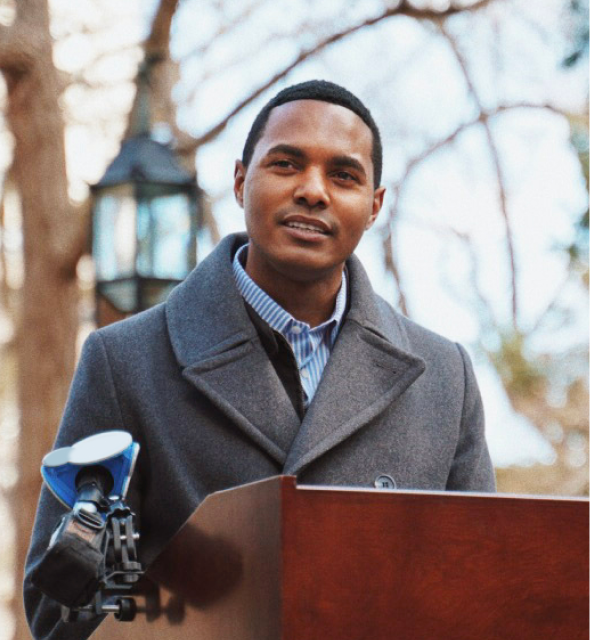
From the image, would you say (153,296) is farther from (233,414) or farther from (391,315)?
(233,414)

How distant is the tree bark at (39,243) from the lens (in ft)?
23.1

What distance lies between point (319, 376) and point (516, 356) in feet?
27.5

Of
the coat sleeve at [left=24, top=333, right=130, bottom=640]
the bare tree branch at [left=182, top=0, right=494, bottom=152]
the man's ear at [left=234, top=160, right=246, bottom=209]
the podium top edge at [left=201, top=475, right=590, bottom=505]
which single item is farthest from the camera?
the bare tree branch at [left=182, top=0, right=494, bottom=152]

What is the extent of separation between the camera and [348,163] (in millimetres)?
2750

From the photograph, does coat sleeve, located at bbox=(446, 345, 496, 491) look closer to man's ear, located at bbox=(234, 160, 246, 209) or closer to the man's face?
the man's face

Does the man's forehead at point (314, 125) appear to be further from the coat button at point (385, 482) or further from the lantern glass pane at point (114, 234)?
the lantern glass pane at point (114, 234)

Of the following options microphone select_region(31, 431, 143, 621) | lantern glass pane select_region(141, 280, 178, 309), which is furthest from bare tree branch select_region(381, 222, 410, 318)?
microphone select_region(31, 431, 143, 621)

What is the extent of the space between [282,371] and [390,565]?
50.2 inches

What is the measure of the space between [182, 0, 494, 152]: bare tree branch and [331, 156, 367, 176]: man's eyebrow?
4806 millimetres

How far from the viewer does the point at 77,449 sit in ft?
6.32

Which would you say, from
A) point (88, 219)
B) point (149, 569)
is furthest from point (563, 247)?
point (149, 569)

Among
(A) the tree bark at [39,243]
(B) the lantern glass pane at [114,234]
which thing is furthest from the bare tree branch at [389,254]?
(B) the lantern glass pane at [114,234]

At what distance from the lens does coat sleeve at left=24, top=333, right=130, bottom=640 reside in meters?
2.52

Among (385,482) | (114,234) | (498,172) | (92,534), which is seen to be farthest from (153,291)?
(498,172)
